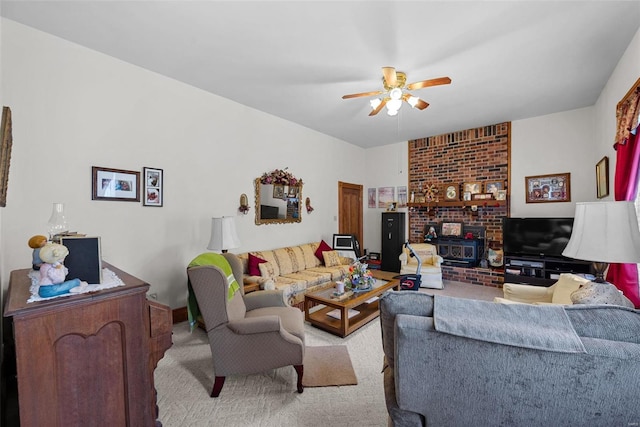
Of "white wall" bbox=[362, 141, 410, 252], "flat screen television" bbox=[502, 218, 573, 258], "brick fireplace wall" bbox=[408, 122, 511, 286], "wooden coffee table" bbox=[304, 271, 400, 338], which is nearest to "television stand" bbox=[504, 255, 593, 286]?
"flat screen television" bbox=[502, 218, 573, 258]

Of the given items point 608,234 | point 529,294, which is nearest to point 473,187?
point 529,294

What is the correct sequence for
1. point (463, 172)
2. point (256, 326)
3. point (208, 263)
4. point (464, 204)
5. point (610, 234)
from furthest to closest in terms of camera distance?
1. point (463, 172)
2. point (464, 204)
3. point (208, 263)
4. point (256, 326)
5. point (610, 234)

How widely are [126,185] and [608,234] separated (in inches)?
154

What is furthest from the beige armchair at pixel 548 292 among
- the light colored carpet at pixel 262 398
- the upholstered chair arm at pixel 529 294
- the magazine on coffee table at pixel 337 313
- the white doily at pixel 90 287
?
the white doily at pixel 90 287

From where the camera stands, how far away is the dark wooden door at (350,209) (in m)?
5.95

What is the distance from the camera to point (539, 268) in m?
4.29

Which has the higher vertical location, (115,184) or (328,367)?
(115,184)

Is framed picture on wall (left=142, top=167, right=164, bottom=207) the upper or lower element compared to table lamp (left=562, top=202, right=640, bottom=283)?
upper

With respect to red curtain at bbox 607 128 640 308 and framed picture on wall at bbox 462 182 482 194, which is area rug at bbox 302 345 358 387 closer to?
red curtain at bbox 607 128 640 308

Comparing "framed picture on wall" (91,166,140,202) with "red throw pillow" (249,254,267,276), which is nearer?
"framed picture on wall" (91,166,140,202)

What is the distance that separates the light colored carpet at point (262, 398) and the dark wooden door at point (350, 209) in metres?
3.59

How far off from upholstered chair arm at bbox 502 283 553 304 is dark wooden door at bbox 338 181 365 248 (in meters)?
3.59

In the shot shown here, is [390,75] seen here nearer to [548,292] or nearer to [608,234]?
[608,234]

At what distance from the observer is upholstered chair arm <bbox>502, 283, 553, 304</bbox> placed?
2.47 m
